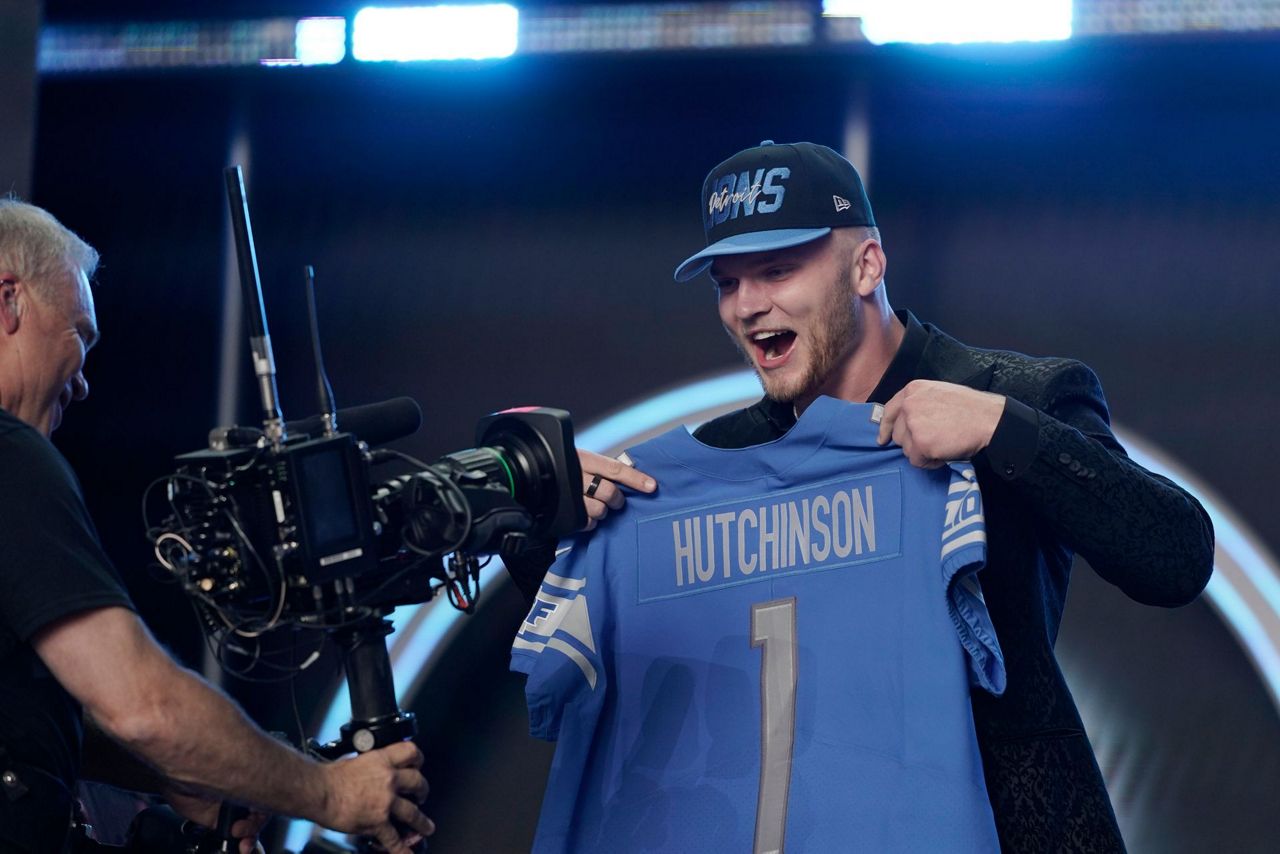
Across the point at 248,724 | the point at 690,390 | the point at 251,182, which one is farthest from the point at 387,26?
the point at 248,724

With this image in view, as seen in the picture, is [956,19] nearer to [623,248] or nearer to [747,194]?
[623,248]

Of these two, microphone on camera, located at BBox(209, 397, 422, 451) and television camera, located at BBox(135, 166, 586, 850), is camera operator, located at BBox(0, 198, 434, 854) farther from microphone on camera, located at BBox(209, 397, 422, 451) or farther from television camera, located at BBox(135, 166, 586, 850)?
microphone on camera, located at BBox(209, 397, 422, 451)

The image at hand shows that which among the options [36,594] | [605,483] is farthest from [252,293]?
[605,483]

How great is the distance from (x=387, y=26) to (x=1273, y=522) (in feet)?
8.13

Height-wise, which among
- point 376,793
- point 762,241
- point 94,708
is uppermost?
point 762,241

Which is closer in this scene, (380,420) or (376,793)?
(376,793)

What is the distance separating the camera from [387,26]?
3365 mm

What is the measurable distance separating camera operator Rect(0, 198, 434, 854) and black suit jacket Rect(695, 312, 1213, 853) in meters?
0.82

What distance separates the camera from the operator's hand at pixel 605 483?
2.09 meters

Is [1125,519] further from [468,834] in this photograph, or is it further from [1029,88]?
[468,834]

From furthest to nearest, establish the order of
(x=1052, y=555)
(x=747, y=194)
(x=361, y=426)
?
(x=747, y=194)
(x=1052, y=555)
(x=361, y=426)

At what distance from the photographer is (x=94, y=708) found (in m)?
1.52

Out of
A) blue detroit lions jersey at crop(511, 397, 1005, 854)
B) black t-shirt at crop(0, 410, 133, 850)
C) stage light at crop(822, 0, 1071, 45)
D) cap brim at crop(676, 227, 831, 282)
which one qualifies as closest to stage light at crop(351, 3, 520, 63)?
stage light at crop(822, 0, 1071, 45)

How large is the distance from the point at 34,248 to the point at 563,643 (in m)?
0.96
